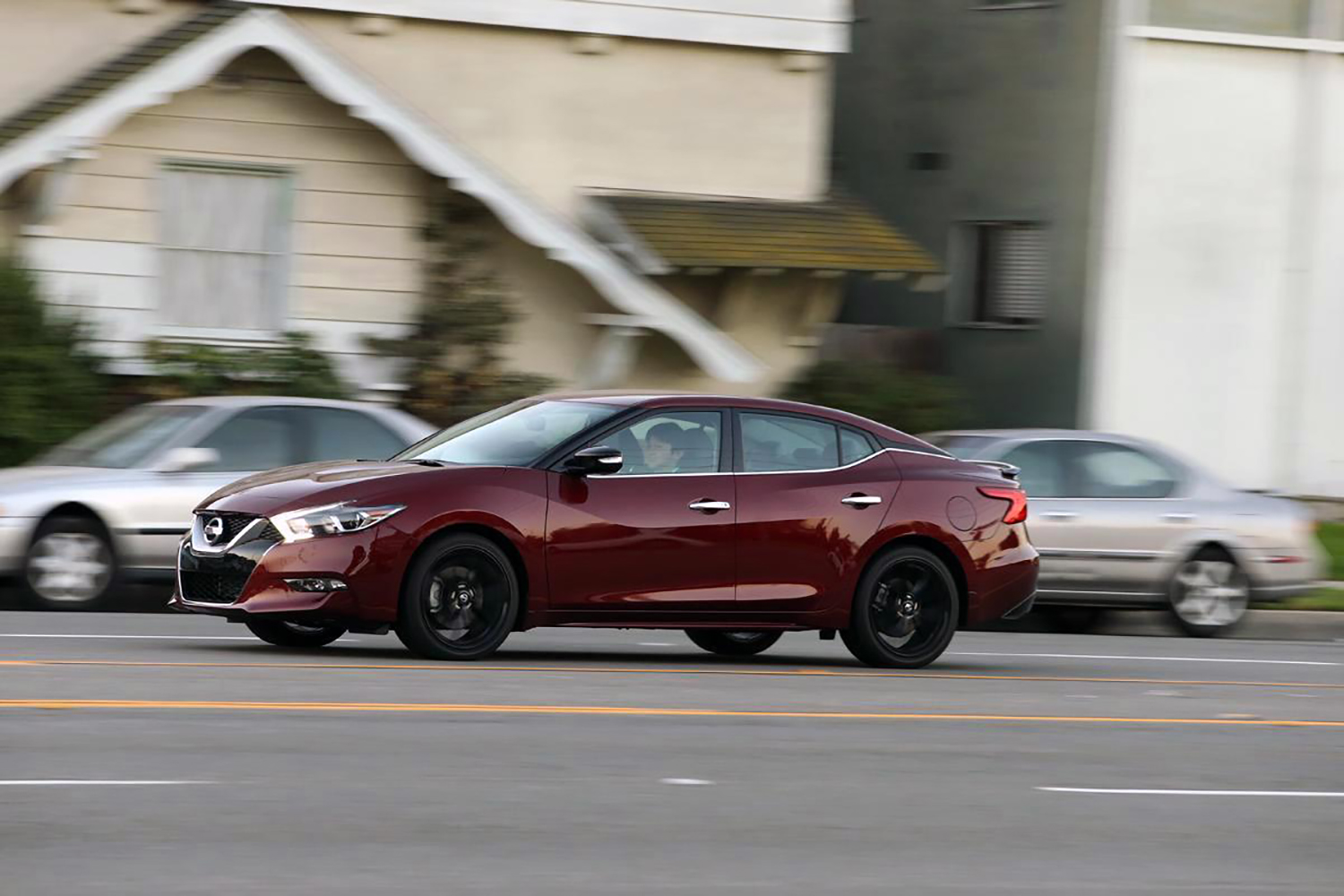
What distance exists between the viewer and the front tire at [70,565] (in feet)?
48.1

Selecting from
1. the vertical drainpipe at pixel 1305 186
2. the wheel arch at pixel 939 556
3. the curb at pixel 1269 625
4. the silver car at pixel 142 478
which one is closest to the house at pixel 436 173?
the silver car at pixel 142 478

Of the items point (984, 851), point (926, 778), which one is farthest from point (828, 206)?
point (984, 851)

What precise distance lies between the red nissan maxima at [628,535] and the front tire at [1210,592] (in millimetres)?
4020

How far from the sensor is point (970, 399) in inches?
940

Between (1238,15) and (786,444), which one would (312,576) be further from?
(1238,15)

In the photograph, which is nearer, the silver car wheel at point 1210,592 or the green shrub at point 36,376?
the silver car wheel at point 1210,592

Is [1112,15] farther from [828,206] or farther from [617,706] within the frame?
[617,706]

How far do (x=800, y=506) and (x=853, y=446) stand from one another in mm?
584

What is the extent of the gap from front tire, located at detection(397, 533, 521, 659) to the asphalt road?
15 cm

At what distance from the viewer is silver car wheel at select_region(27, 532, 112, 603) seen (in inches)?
577

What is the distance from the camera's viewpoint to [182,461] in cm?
1495

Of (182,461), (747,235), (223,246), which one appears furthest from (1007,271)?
(182,461)

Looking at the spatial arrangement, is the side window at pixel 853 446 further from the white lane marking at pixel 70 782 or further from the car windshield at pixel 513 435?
the white lane marking at pixel 70 782

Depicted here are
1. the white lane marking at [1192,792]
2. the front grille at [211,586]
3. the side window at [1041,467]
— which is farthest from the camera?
the side window at [1041,467]
